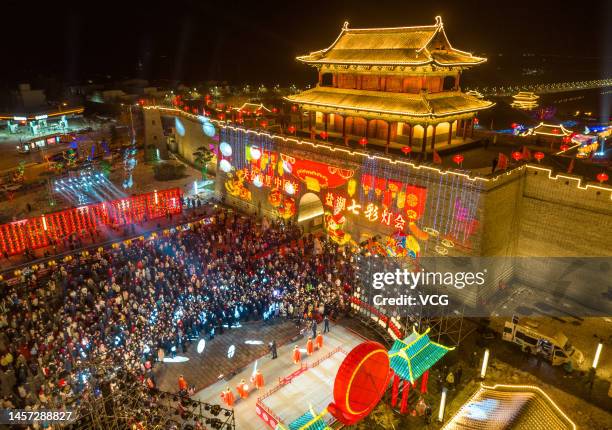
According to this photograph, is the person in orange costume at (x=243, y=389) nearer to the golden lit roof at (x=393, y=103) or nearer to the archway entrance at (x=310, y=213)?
the archway entrance at (x=310, y=213)

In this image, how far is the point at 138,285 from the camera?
19062 millimetres

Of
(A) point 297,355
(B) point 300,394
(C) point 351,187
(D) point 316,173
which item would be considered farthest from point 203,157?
(B) point 300,394

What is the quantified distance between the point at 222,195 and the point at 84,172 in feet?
44.0

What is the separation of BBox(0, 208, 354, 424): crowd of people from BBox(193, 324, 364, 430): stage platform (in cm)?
181

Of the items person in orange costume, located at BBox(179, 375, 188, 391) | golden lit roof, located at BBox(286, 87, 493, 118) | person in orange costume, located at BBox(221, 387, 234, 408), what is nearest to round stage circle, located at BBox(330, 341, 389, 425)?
person in orange costume, located at BBox(221, 387, 234, 408)

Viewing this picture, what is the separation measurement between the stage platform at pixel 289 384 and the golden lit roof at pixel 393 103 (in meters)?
11.3

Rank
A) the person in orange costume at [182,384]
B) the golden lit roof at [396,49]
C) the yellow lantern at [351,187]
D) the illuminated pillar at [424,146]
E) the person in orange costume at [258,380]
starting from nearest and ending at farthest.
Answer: the person in orange costume at [182,384] → the person in orange costume at [258,380] → the golden lit roof at [396,49] → the illuminated pillar at [424,146] → the yellow lantern at [351,187]

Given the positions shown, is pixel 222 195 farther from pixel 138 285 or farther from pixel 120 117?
pixel 120 117

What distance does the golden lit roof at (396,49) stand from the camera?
Result: 21.3m

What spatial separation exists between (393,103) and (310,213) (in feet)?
29.6

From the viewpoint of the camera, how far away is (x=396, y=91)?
2303cm

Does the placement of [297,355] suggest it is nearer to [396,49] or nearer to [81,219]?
[81,219]

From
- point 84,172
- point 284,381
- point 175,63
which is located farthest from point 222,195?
point 175,63

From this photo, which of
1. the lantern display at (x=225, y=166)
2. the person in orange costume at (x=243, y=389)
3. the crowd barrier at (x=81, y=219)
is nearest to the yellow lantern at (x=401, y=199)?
the person in orange costume at (x=243, y=389)
